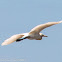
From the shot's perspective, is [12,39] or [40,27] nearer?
[40,27]

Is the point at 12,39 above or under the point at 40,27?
under

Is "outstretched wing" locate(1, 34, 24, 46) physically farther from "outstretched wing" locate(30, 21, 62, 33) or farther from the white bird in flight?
"outstretched wing" locate(30, 21, 62, 33)

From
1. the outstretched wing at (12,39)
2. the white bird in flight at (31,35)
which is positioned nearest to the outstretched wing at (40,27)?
the white bird in flight at (31,35)

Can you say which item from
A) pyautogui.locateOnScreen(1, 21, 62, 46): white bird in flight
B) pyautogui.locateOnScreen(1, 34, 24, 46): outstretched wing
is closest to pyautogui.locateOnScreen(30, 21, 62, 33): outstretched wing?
pyautogui.locateOnScreen(1, 21, 62, 46): white bird in flight

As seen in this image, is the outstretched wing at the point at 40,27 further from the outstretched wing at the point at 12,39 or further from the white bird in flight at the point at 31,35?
the outstretched wing at the point at 12,39

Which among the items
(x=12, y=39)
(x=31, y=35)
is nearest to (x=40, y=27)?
(x=31, y=35)

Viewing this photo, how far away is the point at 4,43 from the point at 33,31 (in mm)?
1993

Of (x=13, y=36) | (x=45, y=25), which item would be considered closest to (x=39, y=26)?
(x=45, y=25)

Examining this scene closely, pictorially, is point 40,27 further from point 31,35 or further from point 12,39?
point 12,39

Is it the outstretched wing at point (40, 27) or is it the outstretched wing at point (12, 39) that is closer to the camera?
the outstretched wing at point (40, 27)

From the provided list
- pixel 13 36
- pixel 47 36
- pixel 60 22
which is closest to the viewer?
pixel 60 22

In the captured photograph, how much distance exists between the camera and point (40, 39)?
89.6 ft

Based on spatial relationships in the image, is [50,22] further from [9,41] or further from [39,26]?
[9,41]

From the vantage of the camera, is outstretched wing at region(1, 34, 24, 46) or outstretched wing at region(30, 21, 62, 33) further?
outstretched wing at region(1, 34, 24, 46)
